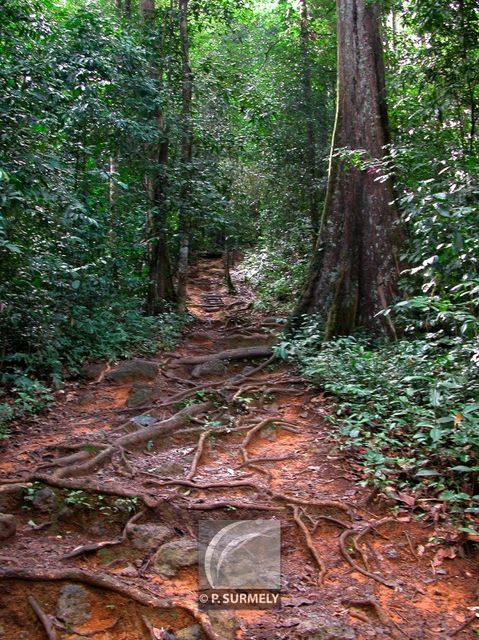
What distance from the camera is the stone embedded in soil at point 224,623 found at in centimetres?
330

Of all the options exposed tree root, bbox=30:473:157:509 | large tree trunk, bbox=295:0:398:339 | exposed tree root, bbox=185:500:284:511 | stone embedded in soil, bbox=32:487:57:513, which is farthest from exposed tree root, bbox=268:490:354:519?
large tree trunk, bbox=295:0:398:339

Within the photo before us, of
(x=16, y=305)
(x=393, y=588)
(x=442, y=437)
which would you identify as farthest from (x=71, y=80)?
(x=393, y=588)

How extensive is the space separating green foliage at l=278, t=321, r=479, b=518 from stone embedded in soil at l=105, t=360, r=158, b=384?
9.37 ft

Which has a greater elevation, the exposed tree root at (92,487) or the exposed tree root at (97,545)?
the exposed tree root at (92,487)

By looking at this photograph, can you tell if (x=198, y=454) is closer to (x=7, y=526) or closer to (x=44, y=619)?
(x=7, y=526)

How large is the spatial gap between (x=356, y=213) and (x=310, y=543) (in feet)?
17.7

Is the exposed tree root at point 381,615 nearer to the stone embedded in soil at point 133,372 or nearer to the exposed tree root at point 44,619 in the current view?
the exposed tree root at point 44,619

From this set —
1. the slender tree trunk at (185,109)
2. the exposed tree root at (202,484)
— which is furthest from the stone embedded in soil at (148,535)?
the slender tree trunk at (185,109)

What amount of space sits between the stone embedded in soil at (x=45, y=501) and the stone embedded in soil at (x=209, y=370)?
4.16m

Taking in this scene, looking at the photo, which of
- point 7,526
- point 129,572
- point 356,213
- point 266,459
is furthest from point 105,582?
point 356,213

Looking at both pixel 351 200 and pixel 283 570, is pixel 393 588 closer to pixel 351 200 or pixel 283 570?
pixel 283 570

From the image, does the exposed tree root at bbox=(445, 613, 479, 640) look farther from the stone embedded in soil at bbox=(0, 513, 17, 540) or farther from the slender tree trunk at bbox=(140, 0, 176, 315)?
the slender tree trunk at bbox=(140, 0, 176, 315)

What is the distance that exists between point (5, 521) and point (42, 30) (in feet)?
19.3

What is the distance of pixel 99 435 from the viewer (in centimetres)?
601
